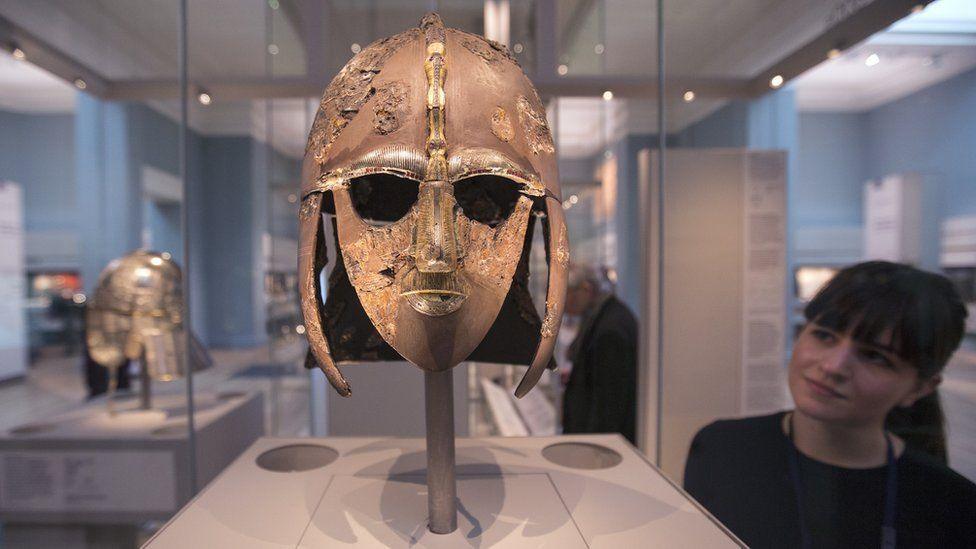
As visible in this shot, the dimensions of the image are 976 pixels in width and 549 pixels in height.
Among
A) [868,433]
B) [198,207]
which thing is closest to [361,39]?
[198,207]

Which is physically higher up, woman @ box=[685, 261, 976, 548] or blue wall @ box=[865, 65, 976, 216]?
blue wall @ box=[865, 65, 976, 216]

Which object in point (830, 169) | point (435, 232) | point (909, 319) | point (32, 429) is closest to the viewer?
point (435, 232)

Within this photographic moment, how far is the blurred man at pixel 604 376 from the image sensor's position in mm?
2285

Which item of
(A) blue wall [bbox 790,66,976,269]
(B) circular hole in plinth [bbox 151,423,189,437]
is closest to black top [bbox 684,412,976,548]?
(A) blue wall [bbox 790,66,976,269]

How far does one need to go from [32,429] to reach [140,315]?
0.69 meters

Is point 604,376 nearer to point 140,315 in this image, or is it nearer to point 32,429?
point 140,315

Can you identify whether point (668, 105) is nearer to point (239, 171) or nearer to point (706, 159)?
point (706, 159)

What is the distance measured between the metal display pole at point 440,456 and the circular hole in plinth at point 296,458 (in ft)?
1.86

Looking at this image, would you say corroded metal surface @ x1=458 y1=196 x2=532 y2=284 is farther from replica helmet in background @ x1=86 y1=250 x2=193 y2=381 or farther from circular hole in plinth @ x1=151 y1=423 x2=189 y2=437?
replica helmet in background @ x1=86 y1=250 x2=193 y2=381

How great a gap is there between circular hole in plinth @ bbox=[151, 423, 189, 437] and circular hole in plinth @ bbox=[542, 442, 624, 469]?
1817 mm

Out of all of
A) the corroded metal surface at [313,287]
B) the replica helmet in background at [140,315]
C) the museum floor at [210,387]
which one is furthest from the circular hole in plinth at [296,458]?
the replica helmet in background at [140,315]

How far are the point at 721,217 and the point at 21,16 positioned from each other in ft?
9.87

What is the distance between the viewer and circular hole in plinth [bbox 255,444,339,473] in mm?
1570

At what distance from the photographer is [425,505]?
1317mm
